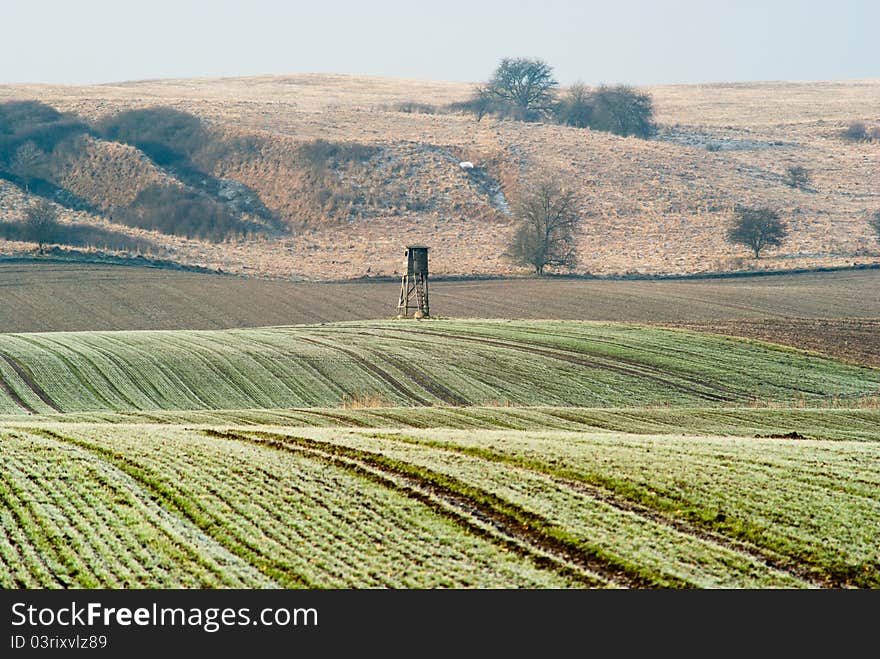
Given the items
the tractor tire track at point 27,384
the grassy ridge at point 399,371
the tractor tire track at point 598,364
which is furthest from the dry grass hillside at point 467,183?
the tractor tire track at point 27,384

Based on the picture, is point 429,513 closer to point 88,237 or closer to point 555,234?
point 555,234

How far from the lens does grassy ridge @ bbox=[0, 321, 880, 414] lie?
1371 inches

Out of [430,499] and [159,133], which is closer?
[430,499]

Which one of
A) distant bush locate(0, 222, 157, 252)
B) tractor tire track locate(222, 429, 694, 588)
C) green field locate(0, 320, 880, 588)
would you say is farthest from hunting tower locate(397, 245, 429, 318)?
tractor tire track locate(222, 429, 694, 588)

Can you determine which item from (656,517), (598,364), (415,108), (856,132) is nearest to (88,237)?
(598,364)

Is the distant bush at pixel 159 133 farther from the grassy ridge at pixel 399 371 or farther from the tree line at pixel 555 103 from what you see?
the grassy ridge at pixel 399 371

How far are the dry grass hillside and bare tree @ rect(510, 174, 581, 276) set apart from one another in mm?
2021

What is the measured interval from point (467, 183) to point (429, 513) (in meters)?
100

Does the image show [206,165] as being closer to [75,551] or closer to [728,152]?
[728,152]

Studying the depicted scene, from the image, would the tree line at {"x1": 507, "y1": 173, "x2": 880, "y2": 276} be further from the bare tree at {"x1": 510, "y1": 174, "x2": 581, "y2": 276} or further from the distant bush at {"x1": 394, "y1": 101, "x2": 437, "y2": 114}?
the distant bush at {"x1": 394, "y1": 101, "x2": 437, "y2": 114}

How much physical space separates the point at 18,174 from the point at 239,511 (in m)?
97.5

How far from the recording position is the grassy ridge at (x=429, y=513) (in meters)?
13.6

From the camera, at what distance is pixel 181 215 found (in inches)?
3971

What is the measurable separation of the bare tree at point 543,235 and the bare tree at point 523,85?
70.8m
